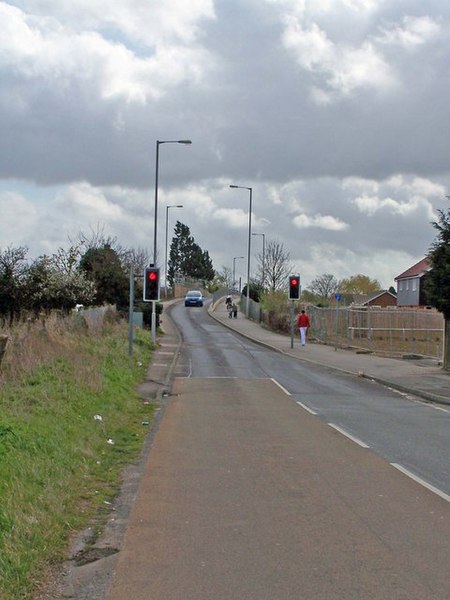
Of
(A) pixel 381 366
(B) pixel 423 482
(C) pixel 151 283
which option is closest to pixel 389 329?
(A) pixel 381 366

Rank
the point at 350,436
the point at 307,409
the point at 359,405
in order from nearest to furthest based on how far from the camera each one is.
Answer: the point at 350,436
the point at 307,409
the point at 359,405

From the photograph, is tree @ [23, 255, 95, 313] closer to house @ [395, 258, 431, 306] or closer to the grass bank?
the grass bank

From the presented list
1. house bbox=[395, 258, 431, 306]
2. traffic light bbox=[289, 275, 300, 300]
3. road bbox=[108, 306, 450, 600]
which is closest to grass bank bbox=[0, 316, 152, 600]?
road bbox=[108, 306, 450, 600]

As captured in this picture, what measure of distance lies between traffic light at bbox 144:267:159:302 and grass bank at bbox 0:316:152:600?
6.89 metres

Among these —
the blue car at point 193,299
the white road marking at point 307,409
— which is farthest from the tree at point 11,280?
the blue car at point 193,299

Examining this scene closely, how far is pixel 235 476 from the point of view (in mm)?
9281

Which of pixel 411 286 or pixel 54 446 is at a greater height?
pixel 411 286

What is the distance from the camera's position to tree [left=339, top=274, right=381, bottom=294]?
134250mm

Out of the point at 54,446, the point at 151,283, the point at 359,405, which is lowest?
the point at 359,405

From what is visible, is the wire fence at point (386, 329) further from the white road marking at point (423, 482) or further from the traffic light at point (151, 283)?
the white road marking at point (423, 482)

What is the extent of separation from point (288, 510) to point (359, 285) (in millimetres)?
133325

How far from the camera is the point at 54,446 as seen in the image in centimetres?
948

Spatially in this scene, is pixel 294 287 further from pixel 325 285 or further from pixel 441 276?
pixel 325 285

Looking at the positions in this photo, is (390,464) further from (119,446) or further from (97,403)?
(97,403)
